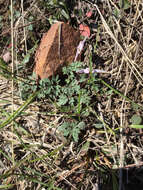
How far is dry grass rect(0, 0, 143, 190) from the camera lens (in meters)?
2.21

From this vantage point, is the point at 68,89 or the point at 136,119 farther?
the point at 68,89

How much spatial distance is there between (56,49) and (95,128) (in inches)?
36.2

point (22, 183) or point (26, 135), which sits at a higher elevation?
point (26, 135)

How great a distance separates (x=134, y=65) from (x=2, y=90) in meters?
1.48

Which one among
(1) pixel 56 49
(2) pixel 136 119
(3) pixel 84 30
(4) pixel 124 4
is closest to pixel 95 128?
(2) pixel 136 119

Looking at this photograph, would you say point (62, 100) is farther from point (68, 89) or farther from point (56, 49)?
point (56, 49)

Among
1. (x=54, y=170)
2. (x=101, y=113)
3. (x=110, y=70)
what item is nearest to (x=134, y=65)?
(x=110, y=70)

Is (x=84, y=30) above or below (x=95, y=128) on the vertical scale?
above

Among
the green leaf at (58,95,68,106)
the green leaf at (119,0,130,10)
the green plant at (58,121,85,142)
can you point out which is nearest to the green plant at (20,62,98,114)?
the green leaf at (58,95,68,106)

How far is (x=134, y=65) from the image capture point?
93.6 inches

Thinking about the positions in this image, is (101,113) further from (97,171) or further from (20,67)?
(20,67)

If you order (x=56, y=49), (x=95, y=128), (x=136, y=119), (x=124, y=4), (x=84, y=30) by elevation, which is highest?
(x=124, y=4)

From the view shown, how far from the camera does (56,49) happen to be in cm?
248

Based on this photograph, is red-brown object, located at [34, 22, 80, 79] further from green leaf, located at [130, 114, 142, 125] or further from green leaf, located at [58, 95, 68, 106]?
green leaf, located at [130, 114, 142, 125]
